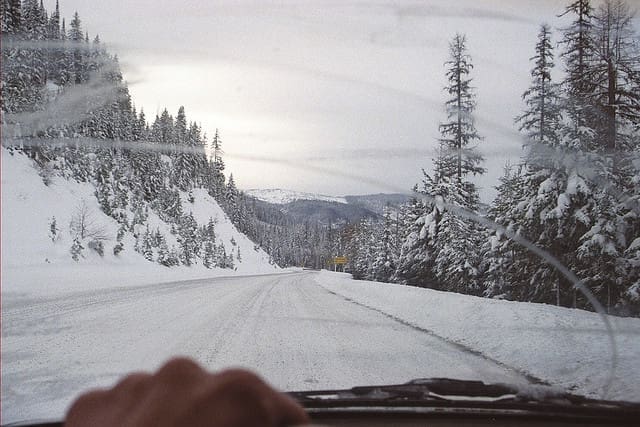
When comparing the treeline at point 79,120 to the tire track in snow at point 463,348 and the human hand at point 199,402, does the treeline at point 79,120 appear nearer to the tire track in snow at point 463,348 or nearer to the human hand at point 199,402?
the human hand at point 199,402

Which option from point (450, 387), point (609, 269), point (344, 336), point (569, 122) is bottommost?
point (344, 336)

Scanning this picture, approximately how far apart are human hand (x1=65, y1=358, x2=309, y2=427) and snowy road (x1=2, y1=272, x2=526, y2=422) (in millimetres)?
2935

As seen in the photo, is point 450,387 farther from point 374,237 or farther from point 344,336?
point 374,237

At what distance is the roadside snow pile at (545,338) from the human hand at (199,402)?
373 centimetres

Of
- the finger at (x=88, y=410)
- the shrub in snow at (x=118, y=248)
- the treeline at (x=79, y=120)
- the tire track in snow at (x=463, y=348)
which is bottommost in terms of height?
the tire track in snow at (x=463, y=348)

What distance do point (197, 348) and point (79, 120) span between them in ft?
11.2

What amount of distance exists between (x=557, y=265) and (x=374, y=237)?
6.84 meters

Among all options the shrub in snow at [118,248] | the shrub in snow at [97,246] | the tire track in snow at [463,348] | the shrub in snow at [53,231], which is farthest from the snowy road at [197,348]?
the shrub in snow at [118,248]

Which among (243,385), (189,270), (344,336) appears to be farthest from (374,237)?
(243,385)

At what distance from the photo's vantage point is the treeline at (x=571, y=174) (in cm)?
475

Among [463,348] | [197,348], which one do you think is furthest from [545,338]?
[197,348]

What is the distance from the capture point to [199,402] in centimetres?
96

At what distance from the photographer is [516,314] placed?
305 inches

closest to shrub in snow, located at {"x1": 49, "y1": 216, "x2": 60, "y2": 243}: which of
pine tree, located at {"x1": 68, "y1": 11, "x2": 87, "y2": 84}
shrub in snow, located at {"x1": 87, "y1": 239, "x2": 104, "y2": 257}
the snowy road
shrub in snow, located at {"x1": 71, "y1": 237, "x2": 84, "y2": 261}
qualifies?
shrub in snow, located at {"x1": 71, "y1": 237, "x2": 84, "y2": 261}
